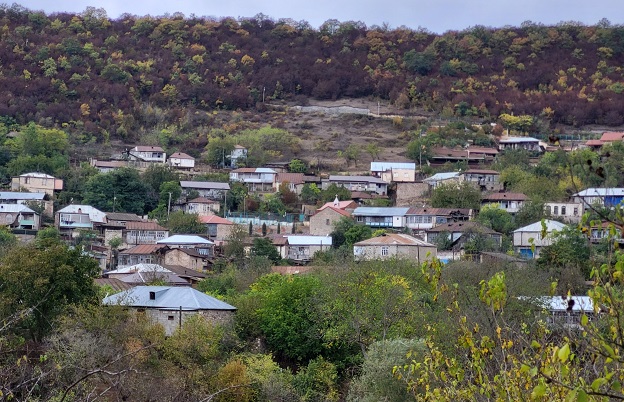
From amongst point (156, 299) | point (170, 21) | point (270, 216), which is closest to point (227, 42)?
point (170, 21)

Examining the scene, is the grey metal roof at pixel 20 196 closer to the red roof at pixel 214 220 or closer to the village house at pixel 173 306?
the red roof at pixel 214 220

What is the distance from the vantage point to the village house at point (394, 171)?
67375 millimetres

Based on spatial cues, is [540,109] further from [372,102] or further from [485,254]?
[485,254]

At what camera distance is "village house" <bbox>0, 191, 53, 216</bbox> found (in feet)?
192

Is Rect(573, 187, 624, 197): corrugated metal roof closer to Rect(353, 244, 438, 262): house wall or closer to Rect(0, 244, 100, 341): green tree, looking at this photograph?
Rect(353, 244, 438, 262): house wall

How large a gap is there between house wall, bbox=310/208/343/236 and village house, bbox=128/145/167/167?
17595mm

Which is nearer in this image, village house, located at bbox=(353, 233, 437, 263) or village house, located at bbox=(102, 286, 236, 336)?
village house, located at bbox=(102, 286, 236, 336)

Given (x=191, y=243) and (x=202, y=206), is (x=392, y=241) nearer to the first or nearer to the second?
(x=191, y=243)

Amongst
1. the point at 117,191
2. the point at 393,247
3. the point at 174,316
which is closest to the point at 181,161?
the point at 117,191

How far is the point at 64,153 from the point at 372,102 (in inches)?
1235

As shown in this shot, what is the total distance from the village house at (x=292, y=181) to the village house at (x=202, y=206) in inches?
182

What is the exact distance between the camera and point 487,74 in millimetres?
103375

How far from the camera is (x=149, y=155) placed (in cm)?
7244

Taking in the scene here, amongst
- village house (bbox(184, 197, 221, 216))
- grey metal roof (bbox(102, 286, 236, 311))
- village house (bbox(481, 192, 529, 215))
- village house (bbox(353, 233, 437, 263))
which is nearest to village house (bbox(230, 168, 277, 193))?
village house (bbox(184, 197, 221, 216))
